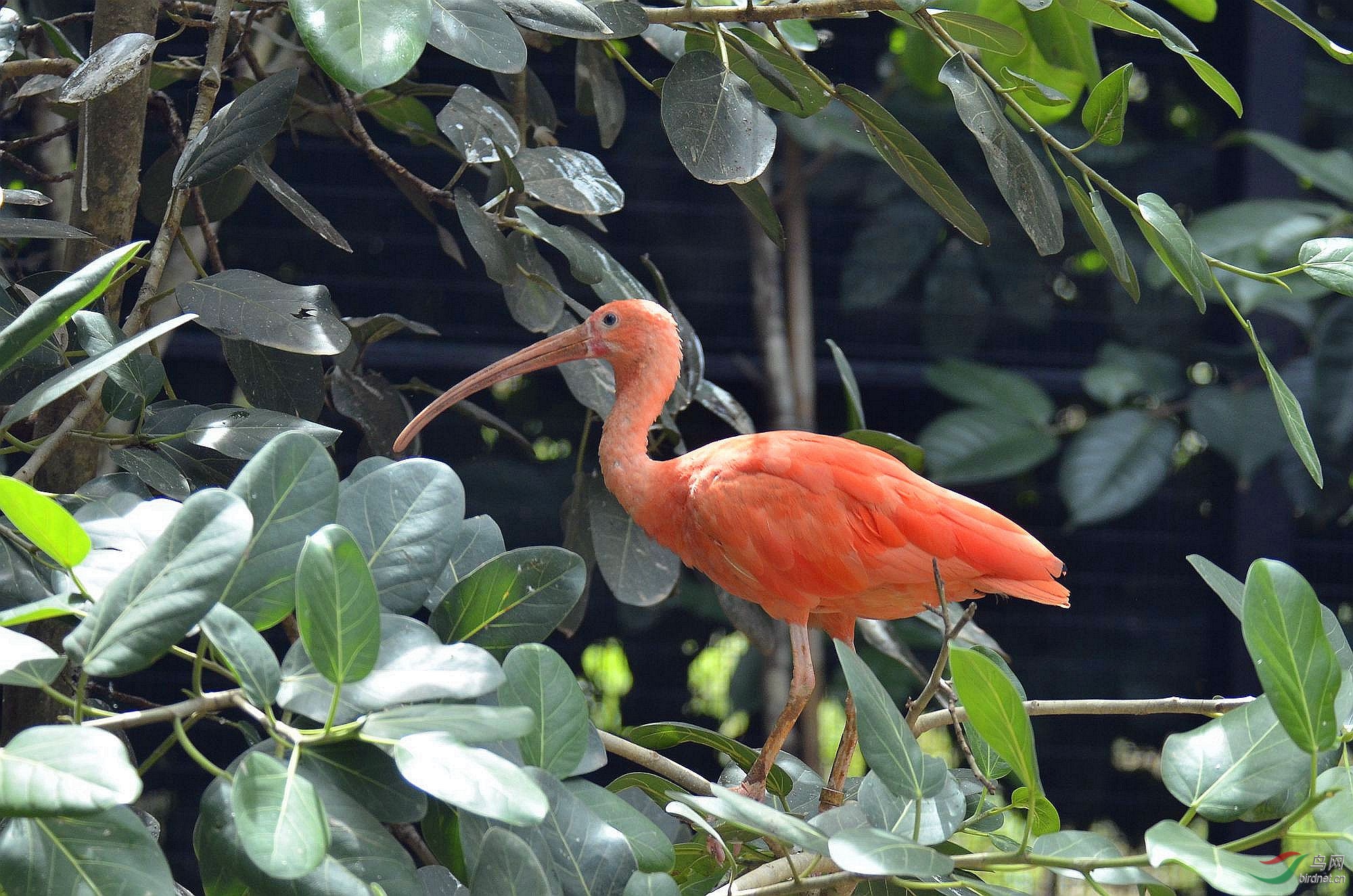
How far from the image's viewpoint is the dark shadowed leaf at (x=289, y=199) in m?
0.97

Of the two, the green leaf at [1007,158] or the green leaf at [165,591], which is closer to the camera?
the green leaf at [165,591]

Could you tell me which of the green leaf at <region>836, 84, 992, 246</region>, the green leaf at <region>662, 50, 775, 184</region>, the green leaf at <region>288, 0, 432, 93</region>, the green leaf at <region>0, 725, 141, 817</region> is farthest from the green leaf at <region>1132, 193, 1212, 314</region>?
the green leaf at <region>0, 725, 141, 817</region>

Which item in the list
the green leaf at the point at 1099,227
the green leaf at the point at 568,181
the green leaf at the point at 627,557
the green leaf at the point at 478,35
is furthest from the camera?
the green leaf at the point at 627,557

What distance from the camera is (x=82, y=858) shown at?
0.53 metres

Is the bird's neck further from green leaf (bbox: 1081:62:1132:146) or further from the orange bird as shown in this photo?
green leaf (bbox: 1081:62:1132:146)

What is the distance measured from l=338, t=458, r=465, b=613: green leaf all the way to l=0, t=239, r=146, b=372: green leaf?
17 centimetres

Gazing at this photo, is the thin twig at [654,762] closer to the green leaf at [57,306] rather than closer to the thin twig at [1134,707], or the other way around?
the thin twig at [1134,707]

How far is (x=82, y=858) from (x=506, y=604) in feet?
0.88

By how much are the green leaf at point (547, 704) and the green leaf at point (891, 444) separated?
79 cm

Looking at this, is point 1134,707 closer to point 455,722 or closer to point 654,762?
point 654,762

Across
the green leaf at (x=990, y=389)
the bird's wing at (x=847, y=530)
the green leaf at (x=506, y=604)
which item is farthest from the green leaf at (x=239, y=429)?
the green leaf at (x=990, y=389)

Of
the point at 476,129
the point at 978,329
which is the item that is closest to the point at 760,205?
the point at 476,129

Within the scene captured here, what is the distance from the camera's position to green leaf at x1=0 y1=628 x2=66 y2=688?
1.74ft

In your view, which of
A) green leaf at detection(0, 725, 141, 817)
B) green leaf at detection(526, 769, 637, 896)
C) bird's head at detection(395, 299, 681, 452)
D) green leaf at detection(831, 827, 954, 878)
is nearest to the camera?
green leaf at detection(0, 725, 141, 817)
